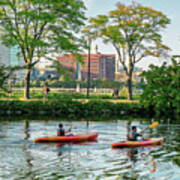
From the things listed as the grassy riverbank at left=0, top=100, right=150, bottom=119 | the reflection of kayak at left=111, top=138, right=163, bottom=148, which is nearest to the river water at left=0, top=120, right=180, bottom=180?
the reflection of kayak at left=111, top=138, right=163, bottom=148

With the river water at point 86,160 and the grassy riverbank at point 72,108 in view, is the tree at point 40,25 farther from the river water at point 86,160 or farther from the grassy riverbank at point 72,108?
the river water at point 86,160

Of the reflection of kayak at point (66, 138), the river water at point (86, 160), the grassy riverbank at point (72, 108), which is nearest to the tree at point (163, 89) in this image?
the grassy riverbank at point (72, 108)

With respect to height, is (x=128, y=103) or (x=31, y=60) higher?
(x=31, y=60)

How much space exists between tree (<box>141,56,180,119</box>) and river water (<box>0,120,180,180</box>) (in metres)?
17.2

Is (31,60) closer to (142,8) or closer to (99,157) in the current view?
(142,8)

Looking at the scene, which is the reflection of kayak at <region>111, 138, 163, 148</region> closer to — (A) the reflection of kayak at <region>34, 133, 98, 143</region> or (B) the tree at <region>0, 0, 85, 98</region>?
(A) the reflection of kayak at <region>34, 133, 98, 143</region>

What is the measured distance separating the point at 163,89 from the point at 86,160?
26.3 metres

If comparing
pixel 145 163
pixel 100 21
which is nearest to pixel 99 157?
pixel 145 163

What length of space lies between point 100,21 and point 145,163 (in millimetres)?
35180

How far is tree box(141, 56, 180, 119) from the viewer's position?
39250 mm

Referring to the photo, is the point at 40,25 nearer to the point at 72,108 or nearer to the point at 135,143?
the point at 72,108

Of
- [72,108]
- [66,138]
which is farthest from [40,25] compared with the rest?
[66,138]

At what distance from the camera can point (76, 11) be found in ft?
141

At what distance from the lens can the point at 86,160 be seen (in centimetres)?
1490
